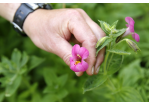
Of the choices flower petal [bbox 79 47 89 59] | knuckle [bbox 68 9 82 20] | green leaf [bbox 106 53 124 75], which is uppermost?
knuckle [bbox 68 9 82 20]

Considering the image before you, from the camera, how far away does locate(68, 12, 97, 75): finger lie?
5.20 feet

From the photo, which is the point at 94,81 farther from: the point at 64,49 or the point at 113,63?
the point at 64,49

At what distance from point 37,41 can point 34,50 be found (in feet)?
3.62

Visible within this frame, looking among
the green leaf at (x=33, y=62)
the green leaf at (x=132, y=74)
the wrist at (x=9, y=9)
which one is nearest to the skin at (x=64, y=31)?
the wrist at (x=9, y=9)

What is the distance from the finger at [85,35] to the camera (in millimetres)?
1585

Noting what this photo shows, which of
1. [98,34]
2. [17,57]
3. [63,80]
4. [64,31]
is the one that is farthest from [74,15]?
[17,57]

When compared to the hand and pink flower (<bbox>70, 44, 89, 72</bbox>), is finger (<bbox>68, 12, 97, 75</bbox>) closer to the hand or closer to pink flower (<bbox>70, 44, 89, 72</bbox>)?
the hand

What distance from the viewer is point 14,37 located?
3.21 metres

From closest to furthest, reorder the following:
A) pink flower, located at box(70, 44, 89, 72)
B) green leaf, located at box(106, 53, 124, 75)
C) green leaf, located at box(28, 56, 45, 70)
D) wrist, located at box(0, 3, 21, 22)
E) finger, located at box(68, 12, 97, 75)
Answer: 1. pink flower, located at box(70, 44, 89, 72)
2. finger, located at box(68, 12, 97, 75)
3. green leaf, located at box(106, 53, 124, 75)
4. wrist, located at box(0, 3, 21, 22)
5. green leaf, located at box(28, 56, 45, 70)

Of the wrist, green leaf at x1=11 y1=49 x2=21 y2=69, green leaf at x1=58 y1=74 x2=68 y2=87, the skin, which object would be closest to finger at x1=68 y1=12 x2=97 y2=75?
the skin

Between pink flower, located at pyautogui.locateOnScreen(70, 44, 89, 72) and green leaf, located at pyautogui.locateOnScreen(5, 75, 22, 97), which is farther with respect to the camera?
green leaf, located at pyautogui.locateOnScreen(5, 75, 22, 97)

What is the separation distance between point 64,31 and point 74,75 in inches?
50.2

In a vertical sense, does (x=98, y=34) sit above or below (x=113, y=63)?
above

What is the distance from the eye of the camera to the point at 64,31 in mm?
1783
